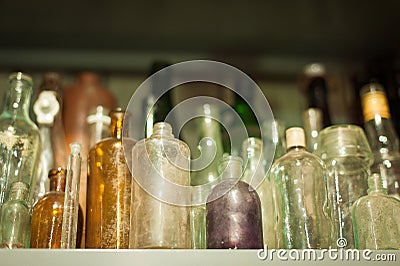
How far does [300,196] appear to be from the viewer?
923mm

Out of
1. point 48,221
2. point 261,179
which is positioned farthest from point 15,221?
point 261,179

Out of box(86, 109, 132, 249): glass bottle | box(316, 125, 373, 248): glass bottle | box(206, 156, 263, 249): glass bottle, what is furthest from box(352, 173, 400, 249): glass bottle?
box(86, 109, 132, 249): glass bottle

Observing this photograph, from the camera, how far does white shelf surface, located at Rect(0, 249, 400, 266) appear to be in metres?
0.78

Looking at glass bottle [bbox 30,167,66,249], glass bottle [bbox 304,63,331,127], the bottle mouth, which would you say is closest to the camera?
glass bottle [bbox 30,167,66,249]

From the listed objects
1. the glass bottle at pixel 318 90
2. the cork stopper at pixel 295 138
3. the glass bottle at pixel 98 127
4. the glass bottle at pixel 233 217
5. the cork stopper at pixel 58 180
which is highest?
the glass bottle at pixel 318 90

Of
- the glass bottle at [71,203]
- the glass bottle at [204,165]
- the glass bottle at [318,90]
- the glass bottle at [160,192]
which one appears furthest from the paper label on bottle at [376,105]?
the glass bottle at [71,203]

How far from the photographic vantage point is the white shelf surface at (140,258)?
78 centimetres

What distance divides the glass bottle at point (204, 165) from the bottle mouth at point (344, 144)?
173 millimetres

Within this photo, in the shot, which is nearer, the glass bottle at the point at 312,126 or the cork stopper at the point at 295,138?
the cork stopper at the point at 295,138

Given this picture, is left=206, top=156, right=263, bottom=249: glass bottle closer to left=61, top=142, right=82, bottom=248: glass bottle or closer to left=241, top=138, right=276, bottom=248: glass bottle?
left=241, top=138, right=276, bottom=248: glass bottle

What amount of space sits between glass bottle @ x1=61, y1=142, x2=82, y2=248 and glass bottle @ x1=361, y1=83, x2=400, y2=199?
1.55ft

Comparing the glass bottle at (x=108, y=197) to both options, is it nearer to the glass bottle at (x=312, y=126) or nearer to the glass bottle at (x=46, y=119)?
the glass bottle at (x=46, y=119)

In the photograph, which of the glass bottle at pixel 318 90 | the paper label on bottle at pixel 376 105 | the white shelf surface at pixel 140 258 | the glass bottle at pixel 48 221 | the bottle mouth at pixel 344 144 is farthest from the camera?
the glass bottle at pixel 318 90

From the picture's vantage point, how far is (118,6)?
1259mm
